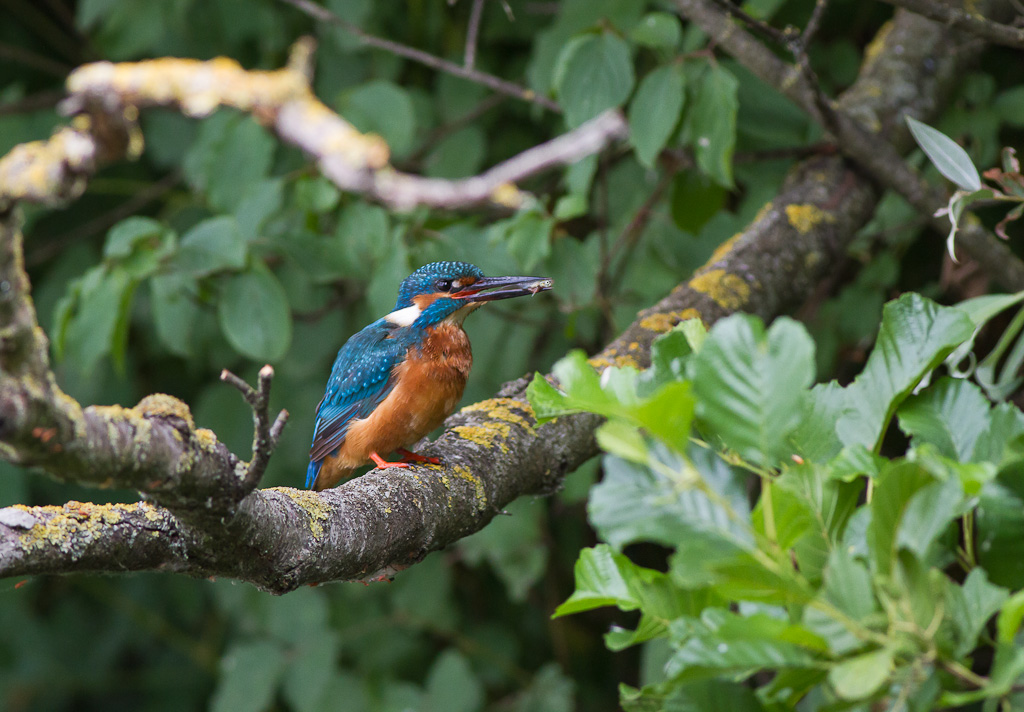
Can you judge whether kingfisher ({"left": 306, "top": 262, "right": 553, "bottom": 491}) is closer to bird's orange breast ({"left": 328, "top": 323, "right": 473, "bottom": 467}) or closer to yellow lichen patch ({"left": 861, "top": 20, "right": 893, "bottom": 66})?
bird's orange breast ({"left": 328, "top": 323, "right": 473, "bottom": 467})

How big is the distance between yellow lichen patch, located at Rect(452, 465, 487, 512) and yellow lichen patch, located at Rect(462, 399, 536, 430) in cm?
21

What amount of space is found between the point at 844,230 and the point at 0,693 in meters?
3.84

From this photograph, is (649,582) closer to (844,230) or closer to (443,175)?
(844,230)

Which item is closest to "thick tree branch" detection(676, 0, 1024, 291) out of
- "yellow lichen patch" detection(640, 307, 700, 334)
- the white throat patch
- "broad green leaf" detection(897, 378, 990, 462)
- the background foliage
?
the background foliage

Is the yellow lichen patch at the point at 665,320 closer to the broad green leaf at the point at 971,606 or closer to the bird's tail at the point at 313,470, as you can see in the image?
the bird's tail at the point at 313,470

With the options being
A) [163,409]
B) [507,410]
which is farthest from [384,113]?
[163,409]

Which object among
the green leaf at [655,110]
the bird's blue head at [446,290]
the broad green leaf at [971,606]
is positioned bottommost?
the bird's blue head at [446,290]

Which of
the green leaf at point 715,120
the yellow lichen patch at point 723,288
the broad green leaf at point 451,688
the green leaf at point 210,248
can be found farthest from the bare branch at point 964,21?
the broad green leaf at point 451,688

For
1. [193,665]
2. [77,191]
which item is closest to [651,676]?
[77,191]

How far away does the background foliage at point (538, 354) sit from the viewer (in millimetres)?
732

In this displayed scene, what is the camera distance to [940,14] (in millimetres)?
1824

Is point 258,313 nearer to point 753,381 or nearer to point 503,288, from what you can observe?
point 503,288

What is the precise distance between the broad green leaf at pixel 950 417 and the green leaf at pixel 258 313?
1757 millimetres

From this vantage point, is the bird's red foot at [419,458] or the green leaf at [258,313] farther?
the green leaf at [258,313]
